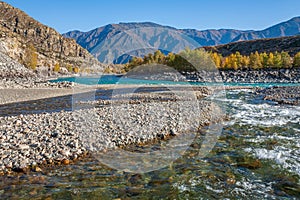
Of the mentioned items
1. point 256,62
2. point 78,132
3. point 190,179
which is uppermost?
point 256,62

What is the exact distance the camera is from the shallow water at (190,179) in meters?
9.18

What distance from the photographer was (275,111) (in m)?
26.7

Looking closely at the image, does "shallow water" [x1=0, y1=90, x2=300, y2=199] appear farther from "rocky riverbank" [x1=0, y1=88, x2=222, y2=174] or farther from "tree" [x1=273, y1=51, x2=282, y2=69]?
"tree" [x1=273, y1=51, x2=282, y2=69]

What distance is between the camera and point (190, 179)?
10.6 meters

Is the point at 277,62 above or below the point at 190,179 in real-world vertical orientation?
above

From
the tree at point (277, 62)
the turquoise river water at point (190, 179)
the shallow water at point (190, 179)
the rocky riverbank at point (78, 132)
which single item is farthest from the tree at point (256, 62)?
the turquoise river water at point (190, 179)

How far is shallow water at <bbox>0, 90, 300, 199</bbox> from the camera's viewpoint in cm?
918

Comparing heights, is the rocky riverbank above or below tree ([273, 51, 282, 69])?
below

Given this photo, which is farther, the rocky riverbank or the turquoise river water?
the rocky riverbank

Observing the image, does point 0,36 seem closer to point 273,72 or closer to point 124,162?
point 273,72

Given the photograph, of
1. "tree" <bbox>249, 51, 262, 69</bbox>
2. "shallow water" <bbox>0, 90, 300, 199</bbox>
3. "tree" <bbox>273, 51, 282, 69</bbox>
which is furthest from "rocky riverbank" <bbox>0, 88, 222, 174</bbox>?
"tree" <bbox>273, 51, 282, 69</bbox>

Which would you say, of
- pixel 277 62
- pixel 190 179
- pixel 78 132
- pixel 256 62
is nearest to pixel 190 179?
pixel 190 179

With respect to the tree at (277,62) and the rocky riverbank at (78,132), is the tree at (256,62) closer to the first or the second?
the tree at (277,62)

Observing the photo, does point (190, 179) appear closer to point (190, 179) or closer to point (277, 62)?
point (190, 179)
